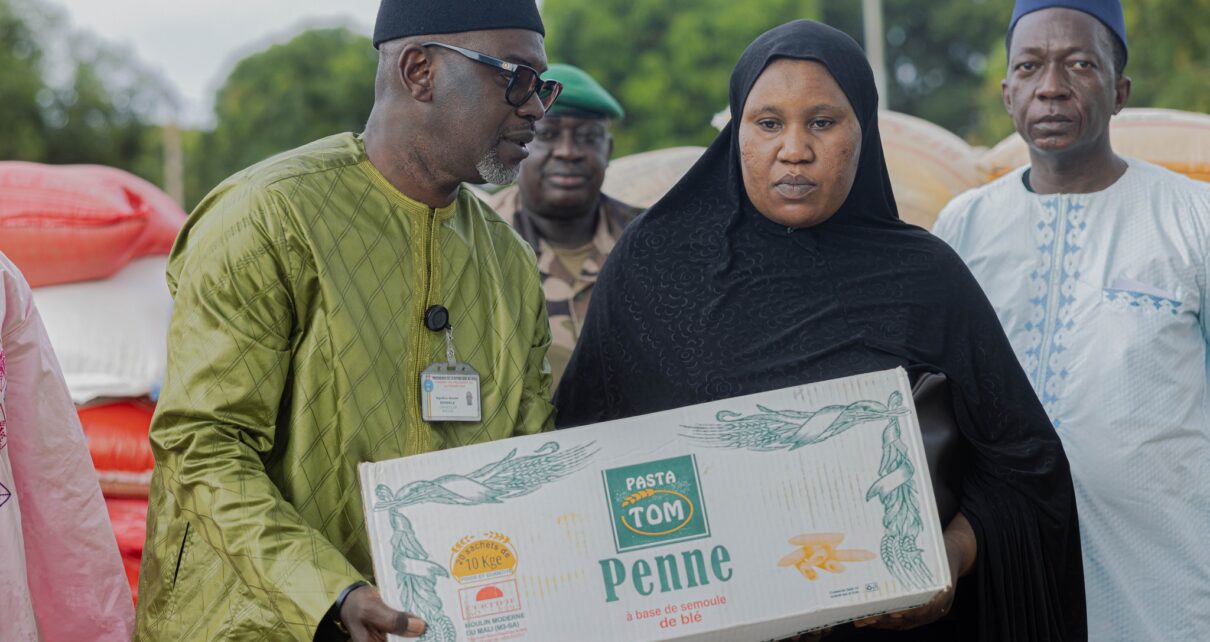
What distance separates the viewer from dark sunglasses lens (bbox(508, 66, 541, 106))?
2.74 m

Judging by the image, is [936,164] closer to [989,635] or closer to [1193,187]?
[1193,187]

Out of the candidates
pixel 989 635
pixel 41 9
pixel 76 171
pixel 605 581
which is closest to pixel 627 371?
pixel 605 581

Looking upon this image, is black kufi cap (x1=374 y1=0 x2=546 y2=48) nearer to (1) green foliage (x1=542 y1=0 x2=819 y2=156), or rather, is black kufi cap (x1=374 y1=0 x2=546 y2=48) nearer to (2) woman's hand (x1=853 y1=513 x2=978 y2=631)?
(2) woman's hand (x1=853 y1=513 x2=978 y2=631)

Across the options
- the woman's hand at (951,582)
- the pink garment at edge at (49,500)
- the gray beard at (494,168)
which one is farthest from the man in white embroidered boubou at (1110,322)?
the pink garment at edge at (49,500)

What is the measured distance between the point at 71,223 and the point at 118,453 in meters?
0.70

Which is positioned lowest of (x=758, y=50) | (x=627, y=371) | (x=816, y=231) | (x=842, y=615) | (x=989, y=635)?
(x=989, y=635)

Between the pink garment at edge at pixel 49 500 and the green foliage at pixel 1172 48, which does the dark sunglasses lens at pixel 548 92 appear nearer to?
the pink garment at edge at pixel 49 500

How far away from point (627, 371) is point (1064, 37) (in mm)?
1735

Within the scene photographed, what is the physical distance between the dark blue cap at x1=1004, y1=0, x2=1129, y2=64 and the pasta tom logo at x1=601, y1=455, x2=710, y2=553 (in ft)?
7.09

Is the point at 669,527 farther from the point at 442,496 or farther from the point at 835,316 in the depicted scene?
the point at 835,316

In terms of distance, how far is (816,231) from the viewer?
9.82ft

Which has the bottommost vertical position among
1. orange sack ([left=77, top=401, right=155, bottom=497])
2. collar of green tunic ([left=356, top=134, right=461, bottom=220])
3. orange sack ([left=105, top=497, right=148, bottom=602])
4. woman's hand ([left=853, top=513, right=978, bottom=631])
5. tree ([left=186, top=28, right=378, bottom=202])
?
tree ([left=186, top=28, right=378, bottom=202])

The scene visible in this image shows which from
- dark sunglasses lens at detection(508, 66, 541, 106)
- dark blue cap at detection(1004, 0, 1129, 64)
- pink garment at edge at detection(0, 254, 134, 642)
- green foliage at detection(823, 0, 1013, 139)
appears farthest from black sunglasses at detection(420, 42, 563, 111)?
green foliage at detection(823, 0, 1013, 139)

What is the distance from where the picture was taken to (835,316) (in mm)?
2916
